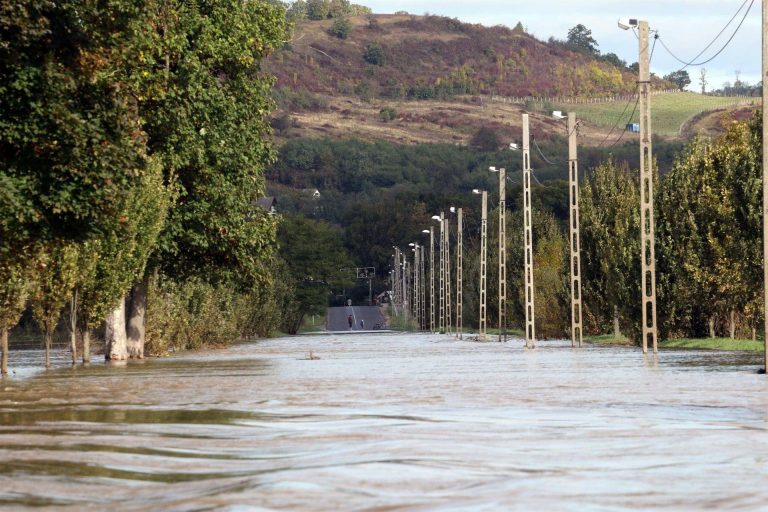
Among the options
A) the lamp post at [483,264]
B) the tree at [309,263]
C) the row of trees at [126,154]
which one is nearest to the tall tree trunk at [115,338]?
the row of trees at [126,154]

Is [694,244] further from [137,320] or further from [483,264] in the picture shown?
[483,264]

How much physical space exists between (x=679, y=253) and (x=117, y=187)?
3639 cm

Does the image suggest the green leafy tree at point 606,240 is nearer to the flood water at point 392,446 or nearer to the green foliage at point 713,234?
the green foliage at point 713,234

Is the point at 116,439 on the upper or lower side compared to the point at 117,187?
lower

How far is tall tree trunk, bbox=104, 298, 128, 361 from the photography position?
49.5 m

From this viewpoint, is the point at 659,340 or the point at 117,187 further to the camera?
the point at 659,340

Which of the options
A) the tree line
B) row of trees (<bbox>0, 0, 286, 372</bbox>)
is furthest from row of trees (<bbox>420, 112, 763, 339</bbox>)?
row of trees (<bbox>0, 0, 286, 372</bbox>)

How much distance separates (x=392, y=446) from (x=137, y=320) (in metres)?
41.0

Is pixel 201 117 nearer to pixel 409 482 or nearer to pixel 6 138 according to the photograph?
pixel 6 138

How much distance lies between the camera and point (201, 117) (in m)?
47.5

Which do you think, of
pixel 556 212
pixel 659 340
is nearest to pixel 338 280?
pixel 556 212

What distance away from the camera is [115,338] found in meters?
49.7

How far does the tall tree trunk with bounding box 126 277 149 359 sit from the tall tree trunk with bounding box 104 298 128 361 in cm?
213

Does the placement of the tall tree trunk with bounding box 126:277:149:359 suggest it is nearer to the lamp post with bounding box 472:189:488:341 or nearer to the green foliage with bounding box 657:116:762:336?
the green foliage with bounding box 657:116:762:336
